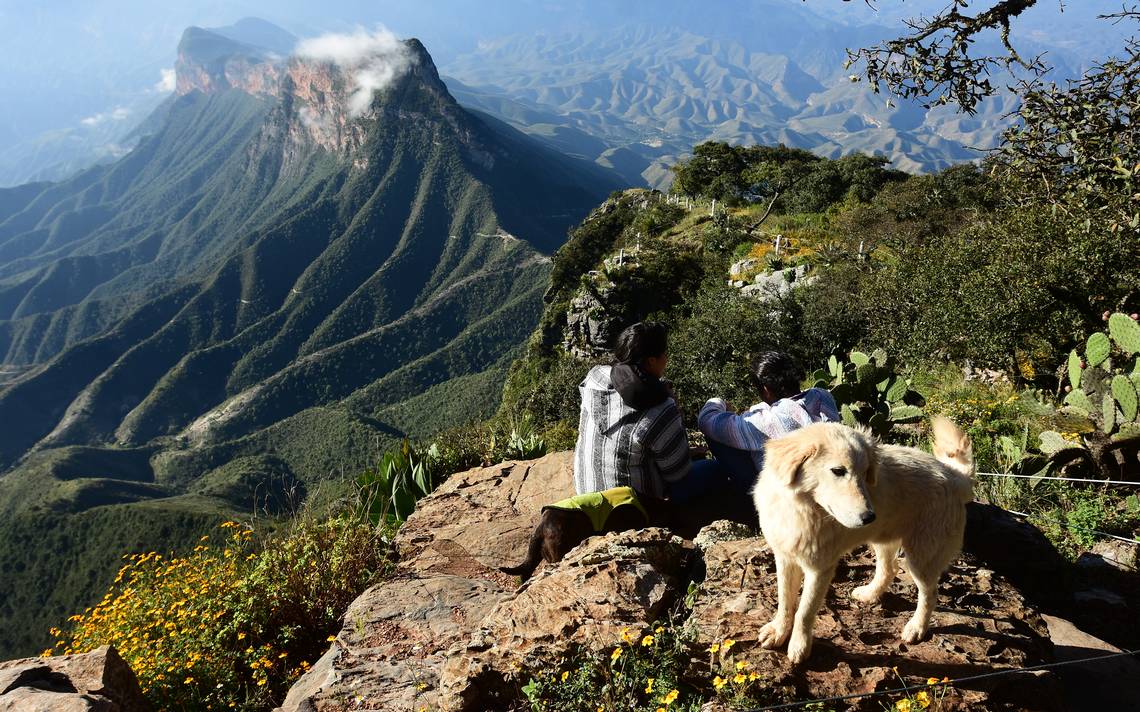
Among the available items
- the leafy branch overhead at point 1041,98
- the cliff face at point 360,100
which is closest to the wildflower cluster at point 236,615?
the leafy branch overhead at point 1041,98

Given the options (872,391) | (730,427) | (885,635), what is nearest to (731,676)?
(885,635)

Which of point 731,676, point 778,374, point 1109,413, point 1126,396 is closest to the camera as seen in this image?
point 731,676

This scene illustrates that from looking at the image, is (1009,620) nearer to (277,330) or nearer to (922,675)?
(922,675)

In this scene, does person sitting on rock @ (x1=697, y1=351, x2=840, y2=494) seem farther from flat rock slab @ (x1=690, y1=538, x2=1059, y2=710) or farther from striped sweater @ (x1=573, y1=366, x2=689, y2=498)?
flat rock slab @ (x1=690, y1=538, x2=1059, y2=710)

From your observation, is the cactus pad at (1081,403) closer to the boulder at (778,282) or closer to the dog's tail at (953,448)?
the dog's tail at (953,448)

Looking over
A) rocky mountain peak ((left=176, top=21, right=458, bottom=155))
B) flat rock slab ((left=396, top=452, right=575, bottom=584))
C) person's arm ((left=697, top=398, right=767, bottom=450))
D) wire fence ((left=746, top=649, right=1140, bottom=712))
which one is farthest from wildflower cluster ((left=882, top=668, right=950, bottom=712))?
rocky mountain peak ((left=176, top=21, right=458, bottom=155))

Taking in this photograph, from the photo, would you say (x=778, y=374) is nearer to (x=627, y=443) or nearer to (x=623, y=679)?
(x=627, y=443)
